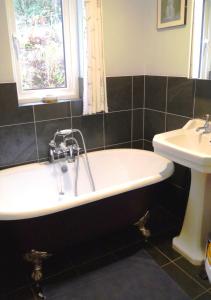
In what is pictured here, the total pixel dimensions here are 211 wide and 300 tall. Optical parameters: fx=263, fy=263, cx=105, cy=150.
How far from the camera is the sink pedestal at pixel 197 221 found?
6.07ft

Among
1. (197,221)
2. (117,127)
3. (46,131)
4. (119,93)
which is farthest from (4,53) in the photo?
(197,221)

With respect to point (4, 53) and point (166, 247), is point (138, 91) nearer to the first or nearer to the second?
point (4, 53)

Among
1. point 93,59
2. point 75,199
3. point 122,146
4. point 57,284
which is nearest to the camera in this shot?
point 75,199

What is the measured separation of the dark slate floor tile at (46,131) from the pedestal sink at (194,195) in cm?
90

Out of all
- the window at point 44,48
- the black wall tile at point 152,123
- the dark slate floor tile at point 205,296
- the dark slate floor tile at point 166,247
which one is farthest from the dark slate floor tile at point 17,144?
the dark slate floor tile at point 205,296

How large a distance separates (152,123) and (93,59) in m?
0.85

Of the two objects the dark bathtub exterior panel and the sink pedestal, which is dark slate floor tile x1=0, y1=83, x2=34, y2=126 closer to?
the dark bathtub exterior panel

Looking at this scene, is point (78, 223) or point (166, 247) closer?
point (78, 223)

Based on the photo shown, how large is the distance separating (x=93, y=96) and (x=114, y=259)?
1339 mm

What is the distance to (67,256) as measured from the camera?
2.00 metres

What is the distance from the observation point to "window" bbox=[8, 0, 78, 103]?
2152mm

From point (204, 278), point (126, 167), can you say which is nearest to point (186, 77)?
point (126, 167)

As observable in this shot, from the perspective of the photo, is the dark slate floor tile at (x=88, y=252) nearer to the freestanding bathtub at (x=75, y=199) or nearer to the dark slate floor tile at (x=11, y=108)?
the freestanding bathtub at (x=75, y=199)

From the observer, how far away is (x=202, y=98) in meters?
2.04
